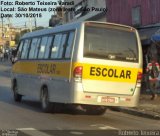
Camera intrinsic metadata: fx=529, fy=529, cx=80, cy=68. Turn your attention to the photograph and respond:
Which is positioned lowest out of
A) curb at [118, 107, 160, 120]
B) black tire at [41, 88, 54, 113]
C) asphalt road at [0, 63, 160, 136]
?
curb at [118, 107, 160, 120]

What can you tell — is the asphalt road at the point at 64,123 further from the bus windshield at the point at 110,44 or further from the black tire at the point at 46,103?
the bus windshield at the point at 110,44

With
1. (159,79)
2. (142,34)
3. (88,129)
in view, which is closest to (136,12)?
(142,34)

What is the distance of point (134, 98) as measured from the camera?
1526 centimetres

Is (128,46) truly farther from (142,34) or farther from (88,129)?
(142,34)

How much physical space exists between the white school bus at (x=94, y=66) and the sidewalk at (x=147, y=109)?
107 cm

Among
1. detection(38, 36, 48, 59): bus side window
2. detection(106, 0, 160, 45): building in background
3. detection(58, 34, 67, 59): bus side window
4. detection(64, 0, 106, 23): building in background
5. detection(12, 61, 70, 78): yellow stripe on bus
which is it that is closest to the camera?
detection(12, 61, 70, 78): yellow stripe on bus

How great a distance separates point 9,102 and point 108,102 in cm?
646

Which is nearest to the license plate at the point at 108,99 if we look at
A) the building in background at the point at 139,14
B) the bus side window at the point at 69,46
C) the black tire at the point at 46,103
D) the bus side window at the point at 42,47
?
the bus side window at the point at 69,46

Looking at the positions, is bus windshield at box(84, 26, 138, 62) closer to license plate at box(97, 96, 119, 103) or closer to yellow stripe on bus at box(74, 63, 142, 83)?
yellow stripe on bus at box(74, 63, 142, 83)

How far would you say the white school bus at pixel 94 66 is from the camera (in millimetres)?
14539

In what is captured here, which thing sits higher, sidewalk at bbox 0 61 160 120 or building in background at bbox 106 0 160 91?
building in background at bbox 106 0 160 91

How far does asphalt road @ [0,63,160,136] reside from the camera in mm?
12320

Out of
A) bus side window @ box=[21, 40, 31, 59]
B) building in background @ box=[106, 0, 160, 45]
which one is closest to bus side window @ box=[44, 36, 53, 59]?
bus side window @ box=[21, 40, 31, 59]

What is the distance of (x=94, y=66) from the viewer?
14.6m
